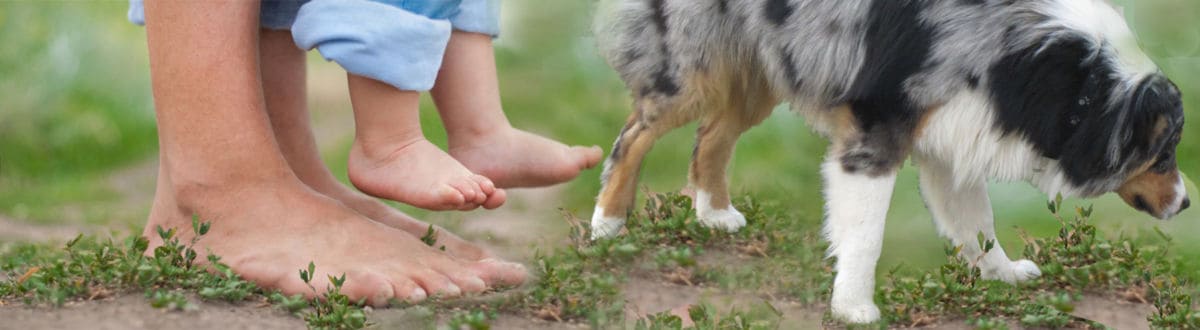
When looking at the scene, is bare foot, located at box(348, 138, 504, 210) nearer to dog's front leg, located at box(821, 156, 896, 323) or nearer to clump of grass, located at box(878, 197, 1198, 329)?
dog's front leg, located at box(821, 156, 896, 323)

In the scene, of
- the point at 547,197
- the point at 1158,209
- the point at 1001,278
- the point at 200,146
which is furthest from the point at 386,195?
the point at 1158,209

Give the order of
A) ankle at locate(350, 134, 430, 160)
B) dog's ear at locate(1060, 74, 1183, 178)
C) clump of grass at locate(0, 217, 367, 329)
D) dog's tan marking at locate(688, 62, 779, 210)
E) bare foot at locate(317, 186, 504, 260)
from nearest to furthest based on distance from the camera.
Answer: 1. clump of grass at locate(0, 217, 367, 329)
2. dog's ear at locate(1060, 74, 1183, 178)
3. ankle at locate(350, 134, 430, 160)
4. bare foot at locate(317, 186, 504, 260)
5. dog's tan marking at locate(688, 62, 779, 210)

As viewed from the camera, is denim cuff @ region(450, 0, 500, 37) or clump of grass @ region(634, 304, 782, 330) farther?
denim cuff @ region(450, 0, 500, 37)

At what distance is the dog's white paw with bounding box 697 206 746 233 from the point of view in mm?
4602

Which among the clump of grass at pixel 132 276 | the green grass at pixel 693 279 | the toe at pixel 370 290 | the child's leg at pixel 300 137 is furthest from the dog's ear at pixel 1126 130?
the clump of grass at pixel 132 276

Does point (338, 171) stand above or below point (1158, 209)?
above

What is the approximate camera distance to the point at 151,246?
3984 mm

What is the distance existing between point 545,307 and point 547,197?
1.03 m

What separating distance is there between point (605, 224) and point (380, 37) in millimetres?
1085

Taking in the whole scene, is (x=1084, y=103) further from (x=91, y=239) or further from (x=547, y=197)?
(x=91, y=239)

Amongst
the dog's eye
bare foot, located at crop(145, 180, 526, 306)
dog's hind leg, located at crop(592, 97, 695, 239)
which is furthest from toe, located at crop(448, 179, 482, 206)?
the dog's eye

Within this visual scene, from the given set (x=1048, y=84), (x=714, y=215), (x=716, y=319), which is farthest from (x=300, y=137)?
(x=1048, y=84)

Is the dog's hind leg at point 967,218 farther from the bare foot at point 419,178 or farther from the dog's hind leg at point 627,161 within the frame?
the bare foot at point 419,178

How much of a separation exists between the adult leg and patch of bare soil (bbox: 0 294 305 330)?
0.54 ft
